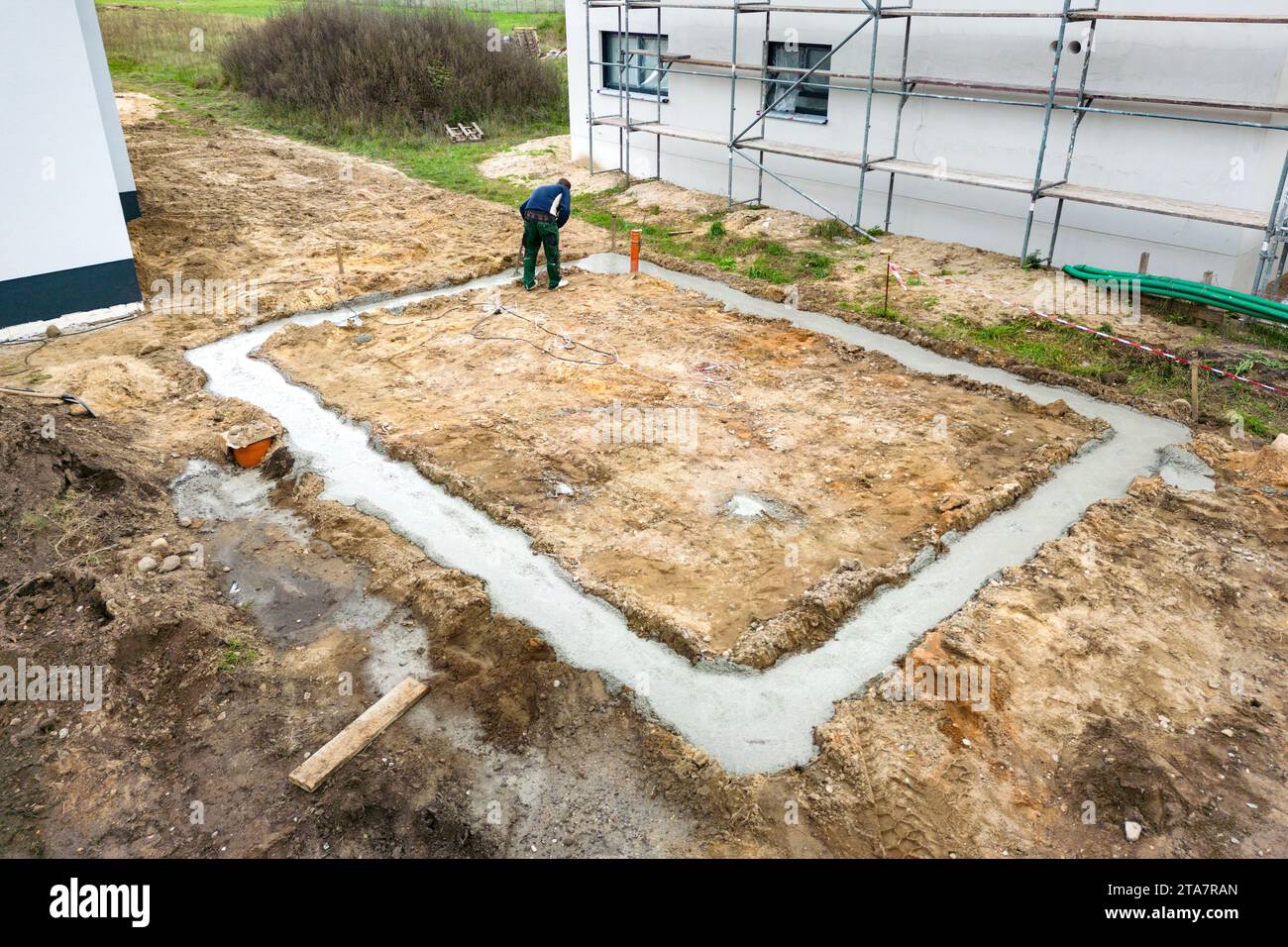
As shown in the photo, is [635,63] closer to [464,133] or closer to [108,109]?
[464,133]

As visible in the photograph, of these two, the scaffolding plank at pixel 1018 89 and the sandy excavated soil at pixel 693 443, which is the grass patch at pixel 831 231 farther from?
the sandy excavated soil at pixel 693 443

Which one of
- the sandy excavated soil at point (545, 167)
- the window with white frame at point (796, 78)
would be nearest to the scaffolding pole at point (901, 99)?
the window with white frame at point (796, 78)

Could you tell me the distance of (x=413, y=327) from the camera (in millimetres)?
10172

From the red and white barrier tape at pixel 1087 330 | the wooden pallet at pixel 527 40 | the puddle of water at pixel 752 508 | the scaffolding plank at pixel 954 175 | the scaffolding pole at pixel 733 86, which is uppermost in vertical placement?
the wooden pallet at pixel 527 40

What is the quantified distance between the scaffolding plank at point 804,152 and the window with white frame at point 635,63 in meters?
2.74

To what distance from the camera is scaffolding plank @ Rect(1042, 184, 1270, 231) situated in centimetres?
877

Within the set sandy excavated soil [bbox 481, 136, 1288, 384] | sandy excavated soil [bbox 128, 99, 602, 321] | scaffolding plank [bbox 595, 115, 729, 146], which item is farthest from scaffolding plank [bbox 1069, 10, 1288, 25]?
sandy excavated soil [bbox 128, 99, 602, 321]

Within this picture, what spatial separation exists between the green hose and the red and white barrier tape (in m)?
0.87

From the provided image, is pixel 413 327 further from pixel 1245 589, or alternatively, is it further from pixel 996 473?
pixel 1245 589

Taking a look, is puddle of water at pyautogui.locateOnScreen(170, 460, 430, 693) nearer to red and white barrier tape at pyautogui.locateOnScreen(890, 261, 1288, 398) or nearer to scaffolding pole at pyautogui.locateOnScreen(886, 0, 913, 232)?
red and white barrier tape at pyautogui.locateOnScreen(890, 261, 1288, 398)

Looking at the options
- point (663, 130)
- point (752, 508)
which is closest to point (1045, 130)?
point (752, 508)

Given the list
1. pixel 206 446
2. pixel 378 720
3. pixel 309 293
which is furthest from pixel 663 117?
pixel 378 720

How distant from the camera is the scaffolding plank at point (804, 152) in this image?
1208 cm

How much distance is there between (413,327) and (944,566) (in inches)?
273
